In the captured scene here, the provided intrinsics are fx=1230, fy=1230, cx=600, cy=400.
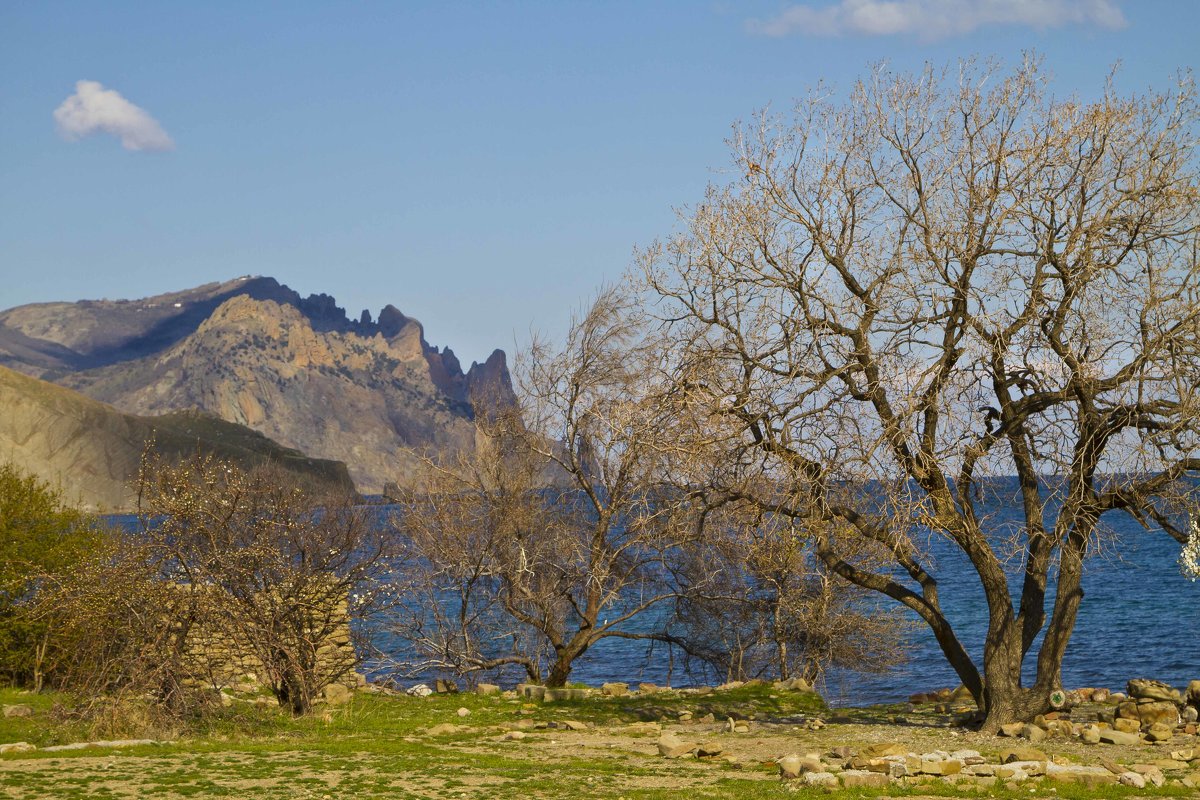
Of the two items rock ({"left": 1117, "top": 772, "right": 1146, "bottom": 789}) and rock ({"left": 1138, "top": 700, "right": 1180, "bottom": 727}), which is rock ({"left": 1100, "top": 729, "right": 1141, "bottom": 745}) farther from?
rock ({"left": 1117, "top": 772, "right": 1146, "bottom": 789})

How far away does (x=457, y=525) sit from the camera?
28.8 m

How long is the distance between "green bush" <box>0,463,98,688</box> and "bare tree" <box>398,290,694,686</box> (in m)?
7.86

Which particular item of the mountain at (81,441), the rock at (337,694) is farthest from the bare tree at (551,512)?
the mountain at (81,441)

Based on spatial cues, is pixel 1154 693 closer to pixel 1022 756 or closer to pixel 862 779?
pixel 1022 756

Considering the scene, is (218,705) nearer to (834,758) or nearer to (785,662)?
(834,758)

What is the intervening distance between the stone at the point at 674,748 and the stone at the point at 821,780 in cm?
312

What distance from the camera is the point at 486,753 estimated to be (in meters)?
17.3

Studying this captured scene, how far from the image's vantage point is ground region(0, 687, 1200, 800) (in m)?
13.6

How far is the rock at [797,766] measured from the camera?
14359 millimetres

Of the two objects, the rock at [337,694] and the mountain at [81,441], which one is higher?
the mountain at [81,441]

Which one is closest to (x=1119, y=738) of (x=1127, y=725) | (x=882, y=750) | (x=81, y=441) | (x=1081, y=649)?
(x=1127, y=725)

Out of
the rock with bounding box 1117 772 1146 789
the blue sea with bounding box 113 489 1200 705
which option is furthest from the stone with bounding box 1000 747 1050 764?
the blue sea with bounding box 113 489 1200 705

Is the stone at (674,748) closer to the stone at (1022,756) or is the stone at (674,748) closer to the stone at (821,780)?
the stone at (821,780)

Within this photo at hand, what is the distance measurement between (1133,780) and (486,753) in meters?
8.43
